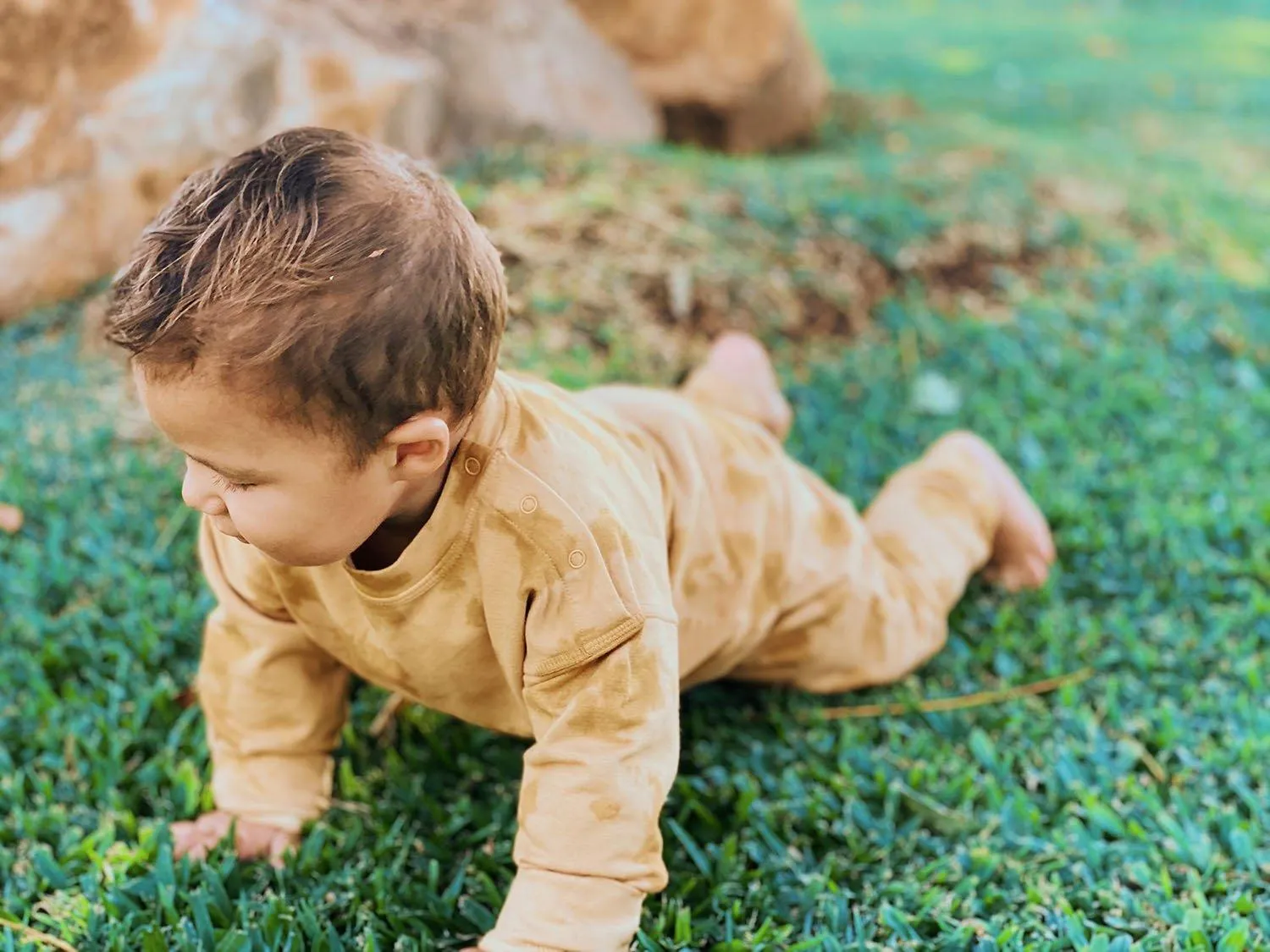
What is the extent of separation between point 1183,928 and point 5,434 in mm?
2699

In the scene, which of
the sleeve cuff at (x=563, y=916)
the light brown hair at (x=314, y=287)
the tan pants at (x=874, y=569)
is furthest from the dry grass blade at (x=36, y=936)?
the tan pants at (x=874, y=569)

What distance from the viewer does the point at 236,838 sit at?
6.15 ft

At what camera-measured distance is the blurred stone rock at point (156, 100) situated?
3430 millimetres

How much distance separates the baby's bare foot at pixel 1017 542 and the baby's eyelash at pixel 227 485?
67.9 inches

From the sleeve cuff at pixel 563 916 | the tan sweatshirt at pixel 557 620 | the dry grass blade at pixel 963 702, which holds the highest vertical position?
the tan sweatshirt at pixel 557 620

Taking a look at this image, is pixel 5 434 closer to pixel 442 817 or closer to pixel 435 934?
pixel 442 817

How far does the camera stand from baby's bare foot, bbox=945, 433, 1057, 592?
261 cm

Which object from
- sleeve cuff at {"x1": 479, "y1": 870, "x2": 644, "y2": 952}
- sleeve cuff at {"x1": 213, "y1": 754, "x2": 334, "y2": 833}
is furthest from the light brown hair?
sleeve cuff at {"x1": 213, "y1": 754, "x2": 334, "y2": 833}

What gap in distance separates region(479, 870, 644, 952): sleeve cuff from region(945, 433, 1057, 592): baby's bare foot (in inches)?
54.9

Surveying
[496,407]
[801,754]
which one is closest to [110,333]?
[496,407]

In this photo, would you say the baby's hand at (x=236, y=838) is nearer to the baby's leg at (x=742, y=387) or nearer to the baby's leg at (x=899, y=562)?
the baby's leg at (x=899, y=562)

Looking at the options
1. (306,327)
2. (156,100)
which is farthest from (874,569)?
(156,100)

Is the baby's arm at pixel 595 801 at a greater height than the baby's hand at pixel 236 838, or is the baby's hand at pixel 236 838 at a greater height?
the baby's arm at pixel 595 801

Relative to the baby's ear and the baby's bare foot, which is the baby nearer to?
the baby's ear
